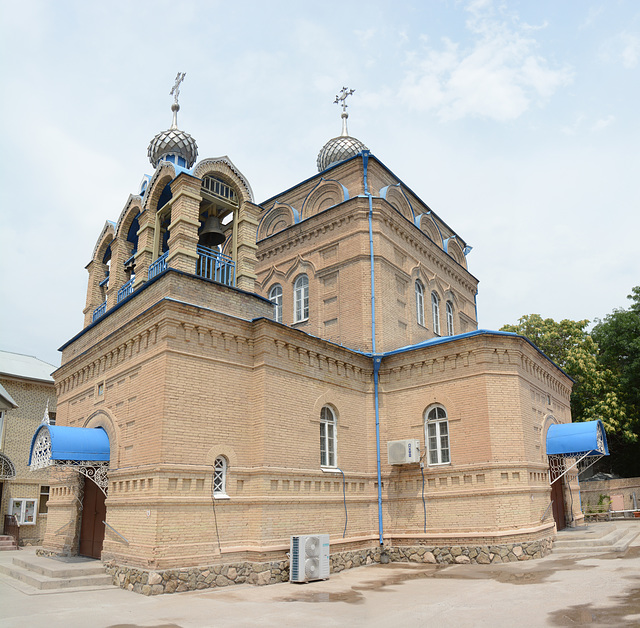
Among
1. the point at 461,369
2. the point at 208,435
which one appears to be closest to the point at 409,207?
the point at 461,369

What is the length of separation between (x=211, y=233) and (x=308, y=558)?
721 cm

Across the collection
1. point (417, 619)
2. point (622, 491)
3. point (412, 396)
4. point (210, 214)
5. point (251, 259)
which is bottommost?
point (417, 619)

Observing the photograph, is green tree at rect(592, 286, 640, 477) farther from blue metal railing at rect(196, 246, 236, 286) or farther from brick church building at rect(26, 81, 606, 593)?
blue metal railing at rect(196, 246, 236, 286)

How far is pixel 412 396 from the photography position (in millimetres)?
14422

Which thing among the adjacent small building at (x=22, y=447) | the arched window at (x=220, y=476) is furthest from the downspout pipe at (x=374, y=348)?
the adjacent small building at (x=22, y=447)

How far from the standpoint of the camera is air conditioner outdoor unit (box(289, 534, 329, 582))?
Answer: 10.9 meters

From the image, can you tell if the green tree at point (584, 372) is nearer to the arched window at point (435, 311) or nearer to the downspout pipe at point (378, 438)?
the arched window at point (435, 311)

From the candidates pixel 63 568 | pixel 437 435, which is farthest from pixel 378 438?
pixel 63 568

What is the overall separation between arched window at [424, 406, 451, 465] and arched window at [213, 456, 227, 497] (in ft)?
17.2

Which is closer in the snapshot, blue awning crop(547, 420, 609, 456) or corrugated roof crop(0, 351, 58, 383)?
blue awning crop(547, 420, 609, 456)

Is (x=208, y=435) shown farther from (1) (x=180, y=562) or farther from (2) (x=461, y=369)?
(2) (x=461, y=369)

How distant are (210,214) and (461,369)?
6.82 meters

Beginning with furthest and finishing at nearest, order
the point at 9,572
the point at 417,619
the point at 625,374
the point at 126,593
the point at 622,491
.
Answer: the point at 625,374 → the point at 622,491 → the point at 9,572 → the point at 126,593 → the point at 417,619

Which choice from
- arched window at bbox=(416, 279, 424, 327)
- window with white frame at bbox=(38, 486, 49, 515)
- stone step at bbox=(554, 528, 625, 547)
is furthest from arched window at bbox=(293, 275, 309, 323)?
window with white frame at bbox=(38, 486, 49, 515)
